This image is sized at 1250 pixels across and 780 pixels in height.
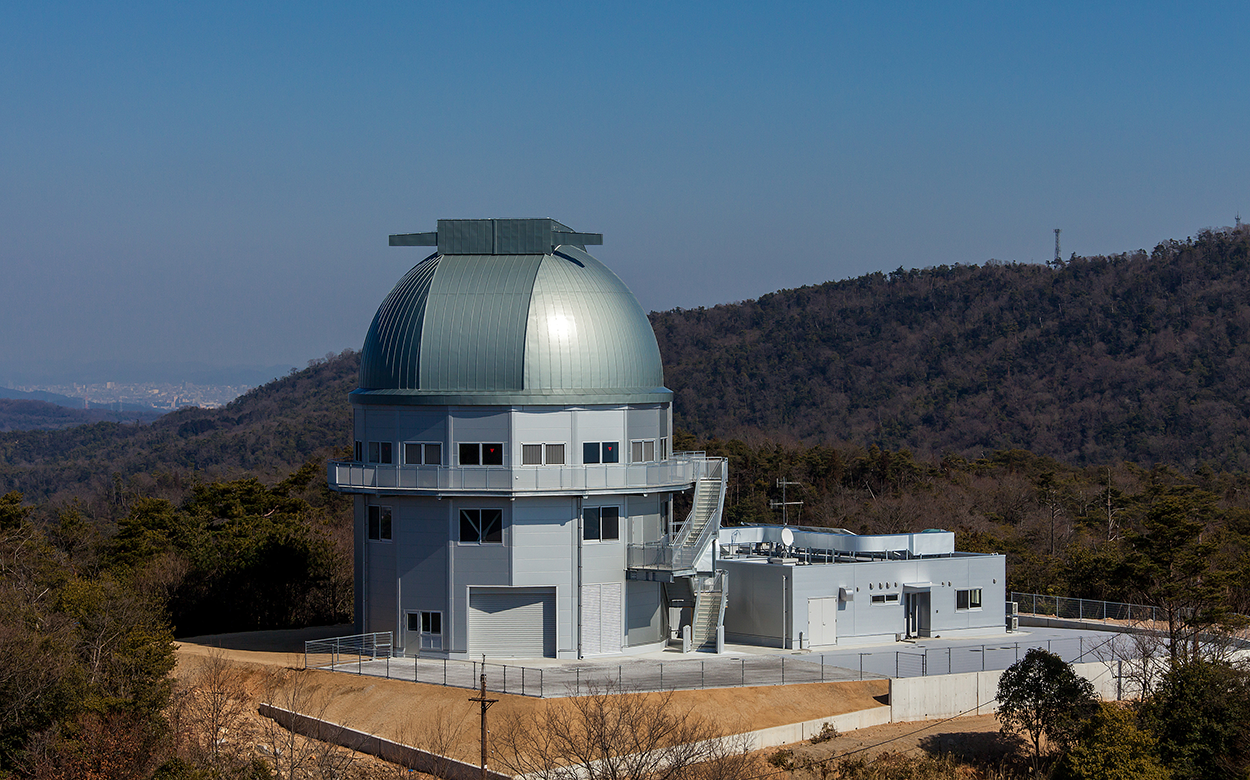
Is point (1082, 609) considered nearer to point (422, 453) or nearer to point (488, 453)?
point (488, 453)

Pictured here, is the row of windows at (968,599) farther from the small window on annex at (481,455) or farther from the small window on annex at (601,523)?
the small window on annex at (481,455)

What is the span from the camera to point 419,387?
5256 cm

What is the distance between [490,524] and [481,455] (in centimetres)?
251

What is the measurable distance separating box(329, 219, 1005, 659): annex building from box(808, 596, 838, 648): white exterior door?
0.05 meters

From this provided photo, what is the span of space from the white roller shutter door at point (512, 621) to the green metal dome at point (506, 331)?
23.0 ft

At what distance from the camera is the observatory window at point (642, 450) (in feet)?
177

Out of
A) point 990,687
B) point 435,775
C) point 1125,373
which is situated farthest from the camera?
point 1125,373

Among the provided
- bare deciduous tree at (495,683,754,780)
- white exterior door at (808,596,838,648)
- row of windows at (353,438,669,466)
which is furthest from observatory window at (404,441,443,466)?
white exterior door at (808,596,838,648)

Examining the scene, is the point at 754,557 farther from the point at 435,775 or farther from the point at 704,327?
the point at 704,327

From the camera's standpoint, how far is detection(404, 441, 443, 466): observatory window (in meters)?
52.2

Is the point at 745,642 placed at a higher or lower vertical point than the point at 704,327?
lower

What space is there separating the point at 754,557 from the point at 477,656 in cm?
1450

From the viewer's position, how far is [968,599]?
5888cm

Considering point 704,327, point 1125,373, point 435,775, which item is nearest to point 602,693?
point 435,775
